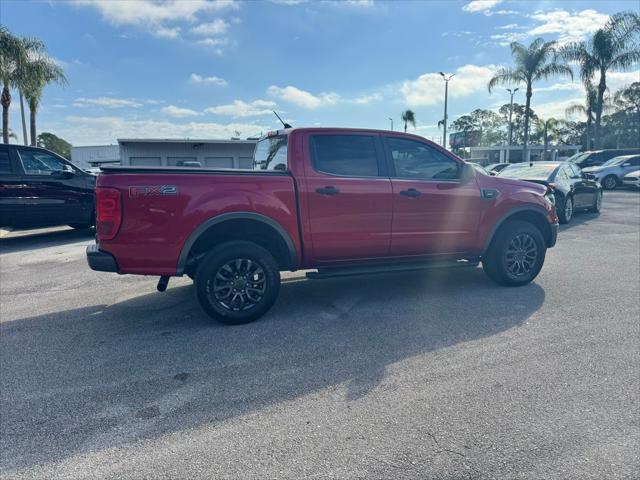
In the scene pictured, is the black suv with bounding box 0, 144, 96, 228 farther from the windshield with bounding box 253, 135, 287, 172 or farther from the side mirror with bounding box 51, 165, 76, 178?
the windshield with bounding box 253, 135, 287, 172

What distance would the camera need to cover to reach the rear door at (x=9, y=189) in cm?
879

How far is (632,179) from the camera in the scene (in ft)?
65.6

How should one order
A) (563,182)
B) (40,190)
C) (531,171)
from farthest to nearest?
(531,171) → (563,182) → (40,190)

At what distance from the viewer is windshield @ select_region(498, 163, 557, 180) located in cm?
1059

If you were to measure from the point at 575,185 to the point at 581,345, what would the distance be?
29.8 ft

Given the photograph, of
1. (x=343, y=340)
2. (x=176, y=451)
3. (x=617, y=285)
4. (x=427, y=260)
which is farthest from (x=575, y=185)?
(x=176, y=451)

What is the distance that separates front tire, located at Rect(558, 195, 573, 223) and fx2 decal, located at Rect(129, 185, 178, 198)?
33.2ft

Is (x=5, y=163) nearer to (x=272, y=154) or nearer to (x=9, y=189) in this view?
(x=9, y=189)

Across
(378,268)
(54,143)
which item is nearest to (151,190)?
(378,268)

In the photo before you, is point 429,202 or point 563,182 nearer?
point 429,202

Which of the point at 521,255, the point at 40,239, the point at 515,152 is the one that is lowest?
the point at 40,239

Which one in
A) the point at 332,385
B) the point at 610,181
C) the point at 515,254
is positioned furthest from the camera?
the point at 610,181

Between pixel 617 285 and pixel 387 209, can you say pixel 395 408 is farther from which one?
pixel 617 285

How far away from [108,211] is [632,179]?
23.1 metres
